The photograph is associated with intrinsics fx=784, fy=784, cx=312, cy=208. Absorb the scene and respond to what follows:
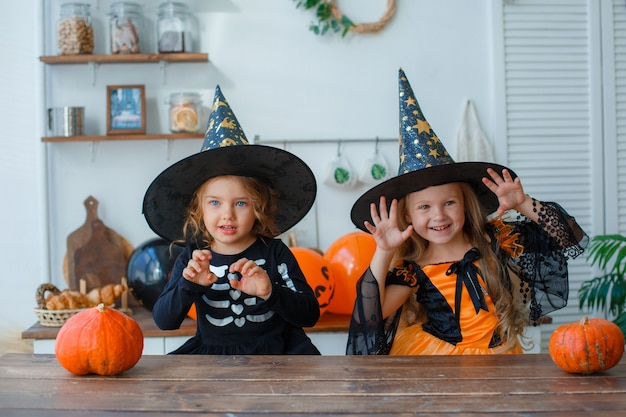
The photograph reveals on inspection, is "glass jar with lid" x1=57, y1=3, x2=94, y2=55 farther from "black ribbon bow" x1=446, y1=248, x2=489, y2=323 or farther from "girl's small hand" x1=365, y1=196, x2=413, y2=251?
"black ribbon bow" x1=446, y1=248, x2=489, y2=323

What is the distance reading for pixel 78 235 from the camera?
3410 millimetres

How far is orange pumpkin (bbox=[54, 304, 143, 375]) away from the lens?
→ 1.61 metres

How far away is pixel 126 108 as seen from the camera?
132 inches

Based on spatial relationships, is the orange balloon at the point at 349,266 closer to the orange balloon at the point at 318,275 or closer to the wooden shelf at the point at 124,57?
the orange balloon at the point at 318,275

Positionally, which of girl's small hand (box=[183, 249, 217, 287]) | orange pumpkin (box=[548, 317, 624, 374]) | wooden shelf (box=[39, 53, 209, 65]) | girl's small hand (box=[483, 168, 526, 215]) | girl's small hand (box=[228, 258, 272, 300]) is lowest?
orange pumpkin (box=[548, 317, 624, 374])

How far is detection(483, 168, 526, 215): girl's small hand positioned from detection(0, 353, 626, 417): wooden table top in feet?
1.60

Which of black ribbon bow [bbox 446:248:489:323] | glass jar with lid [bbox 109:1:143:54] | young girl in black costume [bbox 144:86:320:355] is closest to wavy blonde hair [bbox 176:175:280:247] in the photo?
young girl in black costume [bbox 144:86:320:355]

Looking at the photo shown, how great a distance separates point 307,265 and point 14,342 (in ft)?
4.72

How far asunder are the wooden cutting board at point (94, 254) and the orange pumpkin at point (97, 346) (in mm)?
1751

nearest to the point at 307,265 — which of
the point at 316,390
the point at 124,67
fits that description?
the point at 124,67

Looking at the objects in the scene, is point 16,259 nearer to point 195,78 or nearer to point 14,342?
point 14,342

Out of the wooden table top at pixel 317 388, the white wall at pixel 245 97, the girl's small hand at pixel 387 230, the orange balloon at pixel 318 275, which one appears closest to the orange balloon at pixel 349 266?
the orange balloon at pixel 318 275

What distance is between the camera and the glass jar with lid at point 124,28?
3309 mm

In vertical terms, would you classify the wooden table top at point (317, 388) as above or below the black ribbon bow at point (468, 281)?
below
